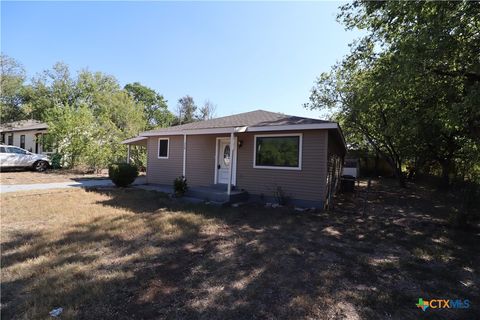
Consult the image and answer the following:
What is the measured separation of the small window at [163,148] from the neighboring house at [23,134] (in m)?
14.6

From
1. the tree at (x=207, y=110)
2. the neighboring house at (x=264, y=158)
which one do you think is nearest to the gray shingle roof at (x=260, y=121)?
the neighboring house at (x=264, y=158)

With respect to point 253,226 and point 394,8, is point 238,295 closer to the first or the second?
point 253,226

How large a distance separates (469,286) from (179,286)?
13.4 ft

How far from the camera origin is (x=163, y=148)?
1180 centimetres

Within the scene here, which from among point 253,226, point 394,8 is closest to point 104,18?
point 253,226

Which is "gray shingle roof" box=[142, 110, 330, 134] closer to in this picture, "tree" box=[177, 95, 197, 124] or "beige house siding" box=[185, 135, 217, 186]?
"beige house siding" box=[185, 135, 217, 186]

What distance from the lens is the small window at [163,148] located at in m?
11.7

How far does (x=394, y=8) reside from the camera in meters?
6.62

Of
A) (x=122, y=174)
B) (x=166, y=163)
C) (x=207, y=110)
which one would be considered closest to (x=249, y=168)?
(x=166, y=163)

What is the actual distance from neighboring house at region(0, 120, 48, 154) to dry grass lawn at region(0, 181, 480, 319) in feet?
58.0

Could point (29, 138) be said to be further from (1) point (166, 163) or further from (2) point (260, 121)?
(2) point (260, 121)

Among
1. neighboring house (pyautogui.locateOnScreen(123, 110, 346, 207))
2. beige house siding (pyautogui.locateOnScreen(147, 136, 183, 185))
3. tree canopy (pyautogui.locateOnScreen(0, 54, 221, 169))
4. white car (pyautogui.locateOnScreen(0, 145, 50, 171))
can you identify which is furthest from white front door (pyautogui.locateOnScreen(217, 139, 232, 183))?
white car (pyautogui.locateOnScreen(0, 145, 50, 171))

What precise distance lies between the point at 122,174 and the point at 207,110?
27.7 meters

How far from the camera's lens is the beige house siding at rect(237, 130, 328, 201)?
7.65 meters
